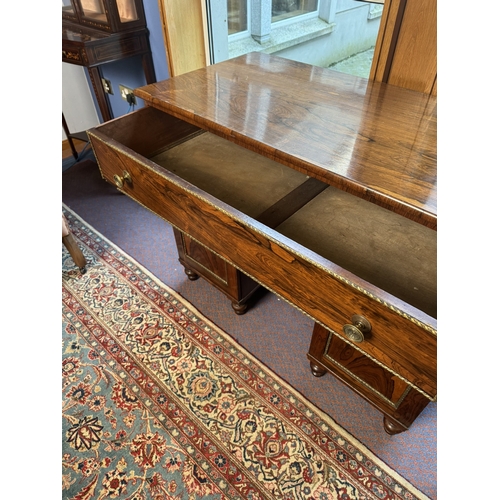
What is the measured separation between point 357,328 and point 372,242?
257 mm

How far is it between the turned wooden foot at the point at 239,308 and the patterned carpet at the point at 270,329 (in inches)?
0.8

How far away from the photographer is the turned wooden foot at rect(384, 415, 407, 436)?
958 mm

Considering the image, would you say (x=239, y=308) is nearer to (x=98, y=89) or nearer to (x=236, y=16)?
(x=236, y=16)

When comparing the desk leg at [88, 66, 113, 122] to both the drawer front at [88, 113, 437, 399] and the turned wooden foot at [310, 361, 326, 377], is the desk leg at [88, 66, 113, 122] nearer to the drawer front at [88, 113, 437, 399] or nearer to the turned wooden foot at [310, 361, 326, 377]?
the drawer front at [88, 113, 437, 399]

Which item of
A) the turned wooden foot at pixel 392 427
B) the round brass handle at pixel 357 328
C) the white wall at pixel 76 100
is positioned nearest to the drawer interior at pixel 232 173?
the round brass handle at pixel 357 328

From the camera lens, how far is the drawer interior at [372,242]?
2.41 ft

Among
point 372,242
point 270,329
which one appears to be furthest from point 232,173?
point 270,329

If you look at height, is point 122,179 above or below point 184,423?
above

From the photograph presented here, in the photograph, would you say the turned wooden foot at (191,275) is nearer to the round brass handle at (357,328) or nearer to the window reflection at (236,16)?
the round brass handle at (357,328)

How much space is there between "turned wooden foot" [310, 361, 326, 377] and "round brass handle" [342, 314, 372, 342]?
1.56 feet

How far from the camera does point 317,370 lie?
1109 millimetres

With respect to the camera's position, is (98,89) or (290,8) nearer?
(290,8)

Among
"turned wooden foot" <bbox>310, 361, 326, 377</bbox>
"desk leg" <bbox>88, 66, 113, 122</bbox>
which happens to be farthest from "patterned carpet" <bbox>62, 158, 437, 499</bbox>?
"desk leg" <bbox>88, 66, 113, 122</bbox>
